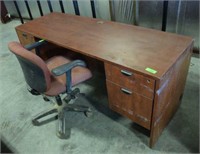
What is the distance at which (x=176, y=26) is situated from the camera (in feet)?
7.70

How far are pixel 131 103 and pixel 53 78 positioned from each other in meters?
0.63

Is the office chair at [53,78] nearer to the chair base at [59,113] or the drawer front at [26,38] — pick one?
the chair base at [59,113]

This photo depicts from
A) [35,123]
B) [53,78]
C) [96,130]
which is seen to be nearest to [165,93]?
[96,130]

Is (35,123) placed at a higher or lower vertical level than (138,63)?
lower

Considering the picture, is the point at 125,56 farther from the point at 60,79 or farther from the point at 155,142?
the point at 155,142

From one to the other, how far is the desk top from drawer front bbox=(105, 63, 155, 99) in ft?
0.13

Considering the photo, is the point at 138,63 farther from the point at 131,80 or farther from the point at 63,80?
the point at 63,80

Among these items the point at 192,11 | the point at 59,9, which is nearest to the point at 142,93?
the point at 192,11

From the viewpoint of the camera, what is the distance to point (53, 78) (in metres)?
1.49

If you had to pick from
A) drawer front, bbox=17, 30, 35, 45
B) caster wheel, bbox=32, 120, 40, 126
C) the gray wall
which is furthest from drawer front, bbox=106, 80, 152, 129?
the gray wall

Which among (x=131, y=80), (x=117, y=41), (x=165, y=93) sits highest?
(x=117, y=41)

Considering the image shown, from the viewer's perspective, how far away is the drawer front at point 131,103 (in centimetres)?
126

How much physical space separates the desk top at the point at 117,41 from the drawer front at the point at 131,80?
41 millimetres

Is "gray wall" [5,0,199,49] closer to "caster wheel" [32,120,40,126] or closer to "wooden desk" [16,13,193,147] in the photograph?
"wooden desk" [16,13,193,147]
